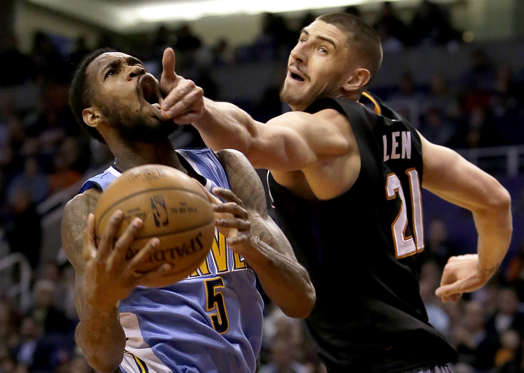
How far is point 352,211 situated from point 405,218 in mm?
347

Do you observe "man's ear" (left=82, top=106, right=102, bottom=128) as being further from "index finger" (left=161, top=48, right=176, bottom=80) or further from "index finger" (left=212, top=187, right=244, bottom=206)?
"index finger" (left=212, top=187, right=244, bottom=206)

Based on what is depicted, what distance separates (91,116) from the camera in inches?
126

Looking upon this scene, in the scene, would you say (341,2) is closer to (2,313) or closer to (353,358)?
(2,313)

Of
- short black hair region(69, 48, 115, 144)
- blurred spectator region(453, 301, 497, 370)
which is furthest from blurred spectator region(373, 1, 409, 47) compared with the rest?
short black hair region(69, 48, 115, 144)

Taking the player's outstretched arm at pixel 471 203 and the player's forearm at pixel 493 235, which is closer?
the player's outstretched arm at pixel 471 203

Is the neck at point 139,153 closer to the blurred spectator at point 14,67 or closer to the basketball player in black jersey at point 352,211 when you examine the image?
the basketball player in black jersey at point 352,211

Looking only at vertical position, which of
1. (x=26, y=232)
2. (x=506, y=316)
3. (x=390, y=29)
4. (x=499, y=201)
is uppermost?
(x=499, y=201)

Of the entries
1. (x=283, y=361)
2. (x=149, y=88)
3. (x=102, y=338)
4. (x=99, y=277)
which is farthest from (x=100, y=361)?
(x=283, y=361)

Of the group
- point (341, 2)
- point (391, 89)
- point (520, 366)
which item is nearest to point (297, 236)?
point (520, 366)

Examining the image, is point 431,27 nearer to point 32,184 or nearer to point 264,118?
point 264,118

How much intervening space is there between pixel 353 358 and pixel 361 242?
56cm

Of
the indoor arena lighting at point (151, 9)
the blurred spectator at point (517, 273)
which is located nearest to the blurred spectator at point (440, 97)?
the blurred spectator at point (517, 273)

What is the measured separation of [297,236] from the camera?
12.8 ft

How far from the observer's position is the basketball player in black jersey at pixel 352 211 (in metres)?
3.72
